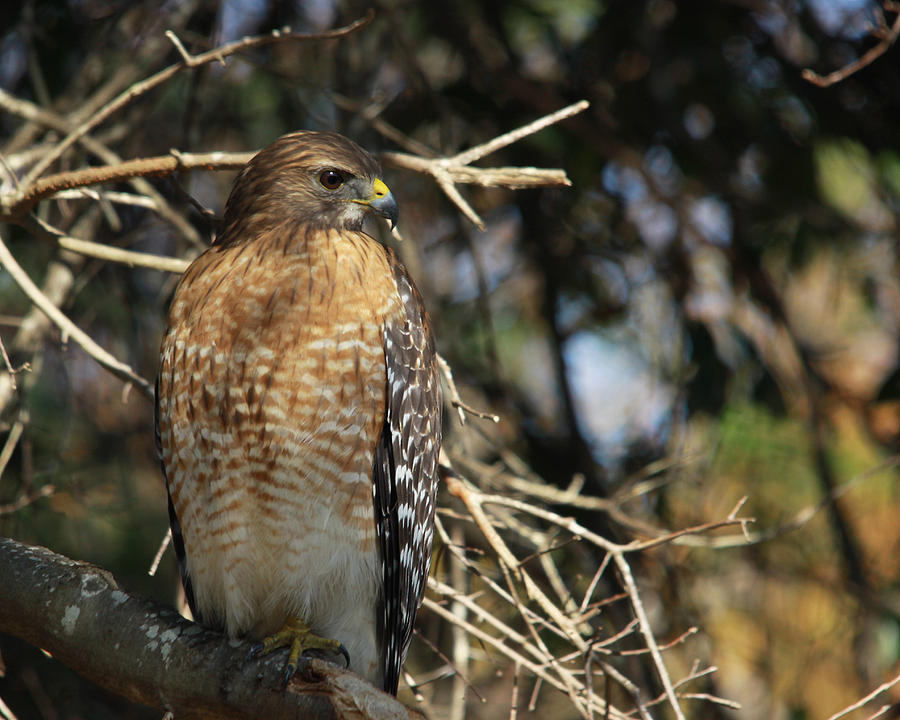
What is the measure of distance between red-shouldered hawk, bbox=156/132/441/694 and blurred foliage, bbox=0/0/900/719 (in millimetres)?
1244

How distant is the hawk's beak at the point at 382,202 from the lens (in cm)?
362

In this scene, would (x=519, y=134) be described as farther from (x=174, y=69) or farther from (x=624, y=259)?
(x=624, y=259)

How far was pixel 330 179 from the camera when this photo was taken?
3621 mm

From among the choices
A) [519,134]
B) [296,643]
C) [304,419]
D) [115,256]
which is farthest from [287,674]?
[519,134]

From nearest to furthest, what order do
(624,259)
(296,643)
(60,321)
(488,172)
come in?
(296,643) < (488,172) < (60,321) < (624,259)

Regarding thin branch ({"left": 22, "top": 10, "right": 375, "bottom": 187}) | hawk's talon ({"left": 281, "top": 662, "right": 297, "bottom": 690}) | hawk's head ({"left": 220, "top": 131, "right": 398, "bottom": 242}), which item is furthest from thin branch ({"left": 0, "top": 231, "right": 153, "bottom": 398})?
hawk's talon ({"left": 281, "top": 662, "right": 297, "bottom": 690})

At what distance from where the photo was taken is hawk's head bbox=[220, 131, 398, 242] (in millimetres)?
3570

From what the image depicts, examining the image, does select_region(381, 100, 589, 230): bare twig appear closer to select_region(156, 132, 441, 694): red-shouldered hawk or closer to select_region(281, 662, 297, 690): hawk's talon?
select_region(156, 132, 441, 694): red-shouldered hawk

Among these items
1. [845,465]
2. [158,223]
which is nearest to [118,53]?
[158,223]

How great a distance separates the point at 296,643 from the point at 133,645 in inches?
19.7

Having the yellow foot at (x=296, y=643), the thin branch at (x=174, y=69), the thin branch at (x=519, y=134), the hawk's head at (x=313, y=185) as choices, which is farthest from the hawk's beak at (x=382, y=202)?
the yellow foot at (x=296, y=643)

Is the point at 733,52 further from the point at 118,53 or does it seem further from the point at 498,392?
the point at 118,53

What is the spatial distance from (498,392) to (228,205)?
230cm

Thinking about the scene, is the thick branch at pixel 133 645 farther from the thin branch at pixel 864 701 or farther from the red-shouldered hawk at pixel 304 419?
the thin branch at pixel 864 701
